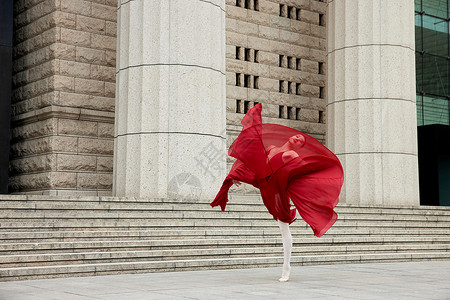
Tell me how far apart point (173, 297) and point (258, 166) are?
7.50ft

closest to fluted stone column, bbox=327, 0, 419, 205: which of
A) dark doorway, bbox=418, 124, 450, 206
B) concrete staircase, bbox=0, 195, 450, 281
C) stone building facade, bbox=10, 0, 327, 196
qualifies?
concrete staircase, bbox=0, 195, 450, 281

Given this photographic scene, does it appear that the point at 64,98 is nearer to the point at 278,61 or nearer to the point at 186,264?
the point at 278,61

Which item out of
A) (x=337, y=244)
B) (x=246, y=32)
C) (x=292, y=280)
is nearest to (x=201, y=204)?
(x=337, y=244)

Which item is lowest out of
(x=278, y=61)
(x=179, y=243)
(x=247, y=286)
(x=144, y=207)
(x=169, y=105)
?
(x=247, y=286)

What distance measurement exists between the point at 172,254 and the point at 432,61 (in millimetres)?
16016

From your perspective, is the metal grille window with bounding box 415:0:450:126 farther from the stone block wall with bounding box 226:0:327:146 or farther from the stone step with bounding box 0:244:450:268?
the stone step with bounding box 0:244:450:268

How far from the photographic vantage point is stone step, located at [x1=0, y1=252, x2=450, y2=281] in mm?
7844

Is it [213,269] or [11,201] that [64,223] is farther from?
[213,269]

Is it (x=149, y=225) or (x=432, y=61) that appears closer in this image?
(x=149, y=225)

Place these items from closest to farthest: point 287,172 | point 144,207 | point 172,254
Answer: point 287,172 → point 172,254 → point 144,207

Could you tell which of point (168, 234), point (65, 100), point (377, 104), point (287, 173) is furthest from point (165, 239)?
point (377, 104)

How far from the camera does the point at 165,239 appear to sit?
9.98 metres

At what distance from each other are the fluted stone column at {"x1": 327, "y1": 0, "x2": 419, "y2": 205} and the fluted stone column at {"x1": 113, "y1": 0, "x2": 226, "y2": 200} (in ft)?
16.2

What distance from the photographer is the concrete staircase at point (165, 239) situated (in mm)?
8438
